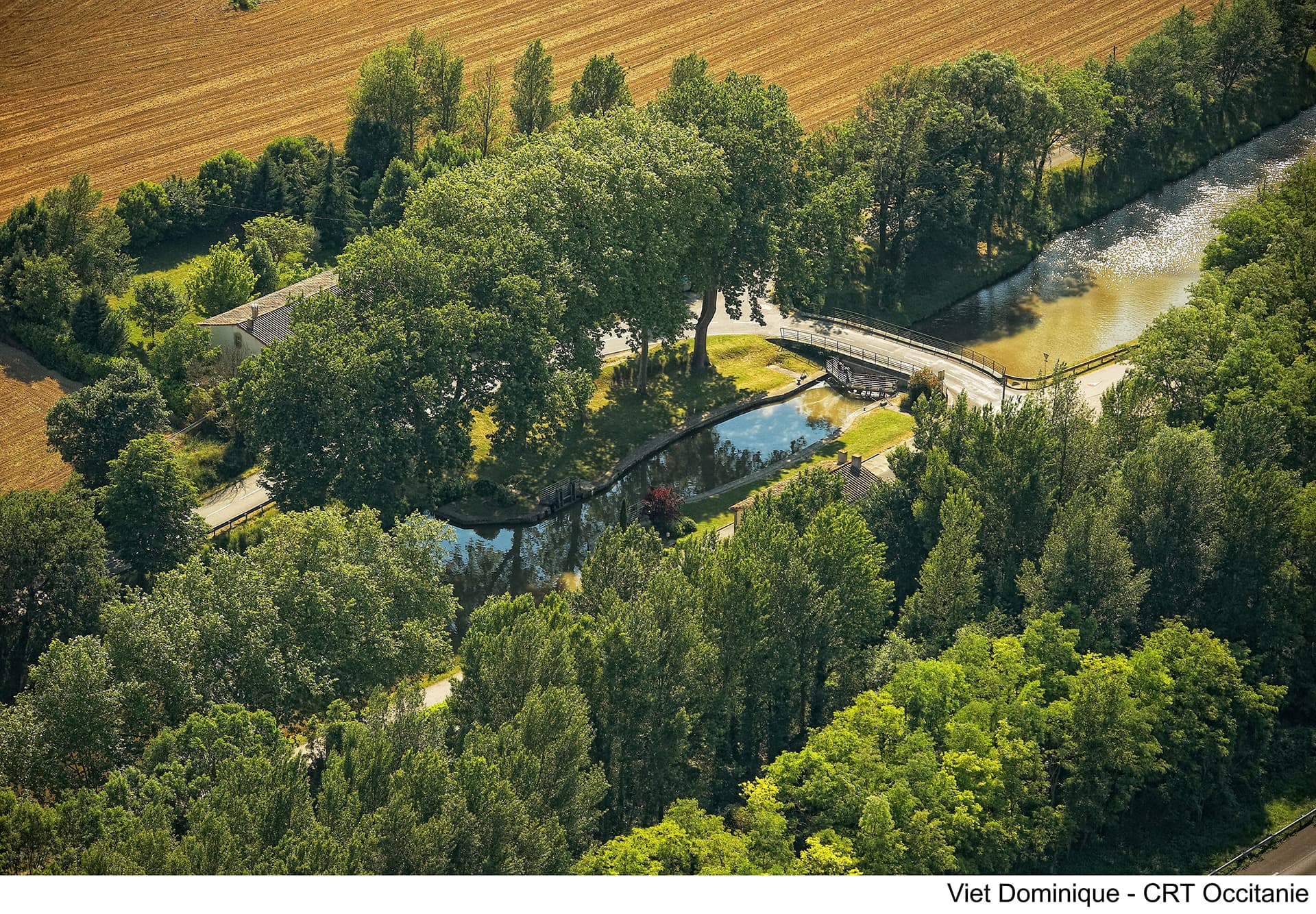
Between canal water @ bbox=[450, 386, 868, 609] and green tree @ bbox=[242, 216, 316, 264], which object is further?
green tree @ bbox=[242, 216, 316, 264]

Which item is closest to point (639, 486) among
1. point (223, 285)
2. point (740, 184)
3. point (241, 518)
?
point (740, 184)

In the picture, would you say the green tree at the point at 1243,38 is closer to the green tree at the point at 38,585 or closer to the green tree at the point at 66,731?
the green tree at the point at 38,585

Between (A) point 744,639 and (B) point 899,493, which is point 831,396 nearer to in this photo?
(B) point 899,493

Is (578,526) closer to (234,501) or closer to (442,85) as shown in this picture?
(234,501)

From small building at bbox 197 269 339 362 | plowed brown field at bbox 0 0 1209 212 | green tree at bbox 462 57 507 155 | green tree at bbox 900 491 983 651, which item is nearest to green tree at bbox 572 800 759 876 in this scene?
green tree at bbox 900 491 983 651

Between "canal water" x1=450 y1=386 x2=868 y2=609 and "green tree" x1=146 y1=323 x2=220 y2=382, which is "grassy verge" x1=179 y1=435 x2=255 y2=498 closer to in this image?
"green tree" x1=146 y1=323 x2=220 y2=382

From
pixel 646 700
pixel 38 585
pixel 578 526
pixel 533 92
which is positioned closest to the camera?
pixel 646 700

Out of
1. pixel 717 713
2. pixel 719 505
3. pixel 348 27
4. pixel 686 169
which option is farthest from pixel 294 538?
pixel 348 27
